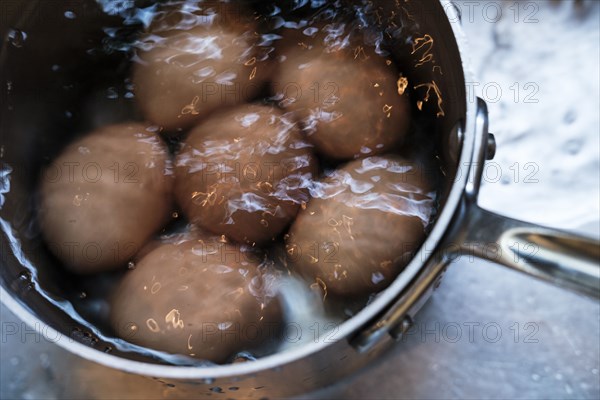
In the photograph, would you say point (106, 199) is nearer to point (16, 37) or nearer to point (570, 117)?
point (16, 37)

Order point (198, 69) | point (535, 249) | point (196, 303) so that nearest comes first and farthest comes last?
1. point (535, 249)
2. point (196, 303)
3. point (198, 69)

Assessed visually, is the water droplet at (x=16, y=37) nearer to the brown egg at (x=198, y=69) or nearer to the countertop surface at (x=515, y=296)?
the brown egg at (x=198, y=69)

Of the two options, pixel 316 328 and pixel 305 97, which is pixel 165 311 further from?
pixel 305 97

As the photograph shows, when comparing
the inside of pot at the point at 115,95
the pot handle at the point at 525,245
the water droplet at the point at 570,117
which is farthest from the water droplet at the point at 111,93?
the water droplet at the point at 570,117

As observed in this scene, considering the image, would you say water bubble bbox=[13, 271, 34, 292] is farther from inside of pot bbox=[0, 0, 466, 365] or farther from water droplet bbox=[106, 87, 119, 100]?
water droplet bbox=[106, 87, 119, 100]

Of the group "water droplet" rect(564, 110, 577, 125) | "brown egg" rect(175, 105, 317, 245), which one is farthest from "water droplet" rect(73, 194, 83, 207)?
"water droplet" rect(564, 110, 577, 125)

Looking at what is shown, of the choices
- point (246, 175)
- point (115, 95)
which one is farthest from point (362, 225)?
point (115, 95)
